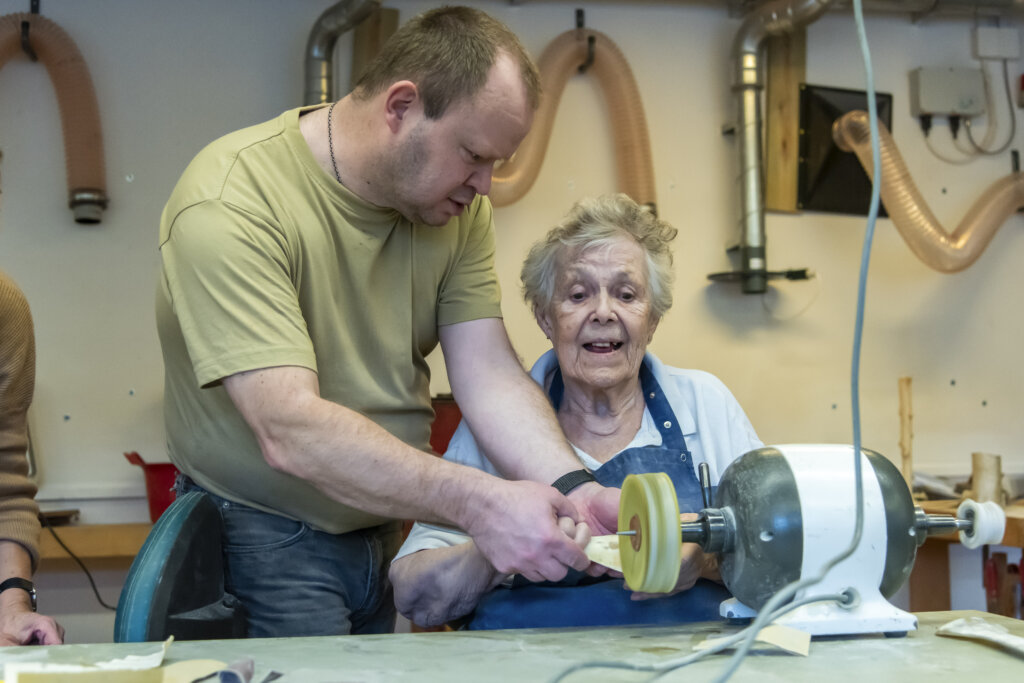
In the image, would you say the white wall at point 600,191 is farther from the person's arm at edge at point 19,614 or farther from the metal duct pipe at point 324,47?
the person's arm at edge at point 19,614

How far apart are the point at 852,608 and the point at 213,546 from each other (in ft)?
3.34

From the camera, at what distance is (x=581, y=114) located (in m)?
3.70

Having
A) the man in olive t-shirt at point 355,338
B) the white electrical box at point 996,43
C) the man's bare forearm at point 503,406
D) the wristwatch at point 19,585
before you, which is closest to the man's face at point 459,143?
the man in olive t-shirt at point 355,338

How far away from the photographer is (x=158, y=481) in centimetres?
306

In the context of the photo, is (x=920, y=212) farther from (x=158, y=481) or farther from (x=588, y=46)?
(x=158, y=481)

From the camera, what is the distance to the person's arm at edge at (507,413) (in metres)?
1.57

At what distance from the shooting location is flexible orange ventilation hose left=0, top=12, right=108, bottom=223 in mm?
3260

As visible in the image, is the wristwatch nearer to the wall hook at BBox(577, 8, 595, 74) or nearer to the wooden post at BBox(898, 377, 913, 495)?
the wall hook at BBox(577, 8, 595, 74)

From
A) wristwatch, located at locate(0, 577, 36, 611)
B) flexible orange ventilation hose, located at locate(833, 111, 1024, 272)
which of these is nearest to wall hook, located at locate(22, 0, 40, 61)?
wristwatch, located at locate(0, 577, 36, 611)

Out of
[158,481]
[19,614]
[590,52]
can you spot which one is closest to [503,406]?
[19,614]

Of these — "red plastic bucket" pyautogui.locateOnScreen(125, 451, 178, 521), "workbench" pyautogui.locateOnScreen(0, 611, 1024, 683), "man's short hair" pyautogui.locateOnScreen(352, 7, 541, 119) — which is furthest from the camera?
"red plastic bucket" pyautogui.locateOnScreen(125, 451, 178, 521)

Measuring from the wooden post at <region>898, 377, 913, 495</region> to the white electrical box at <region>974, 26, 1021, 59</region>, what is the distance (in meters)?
1.50

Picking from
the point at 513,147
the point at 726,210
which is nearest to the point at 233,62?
the point at 726,210

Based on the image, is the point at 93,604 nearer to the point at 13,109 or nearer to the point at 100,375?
the point at 100,375
